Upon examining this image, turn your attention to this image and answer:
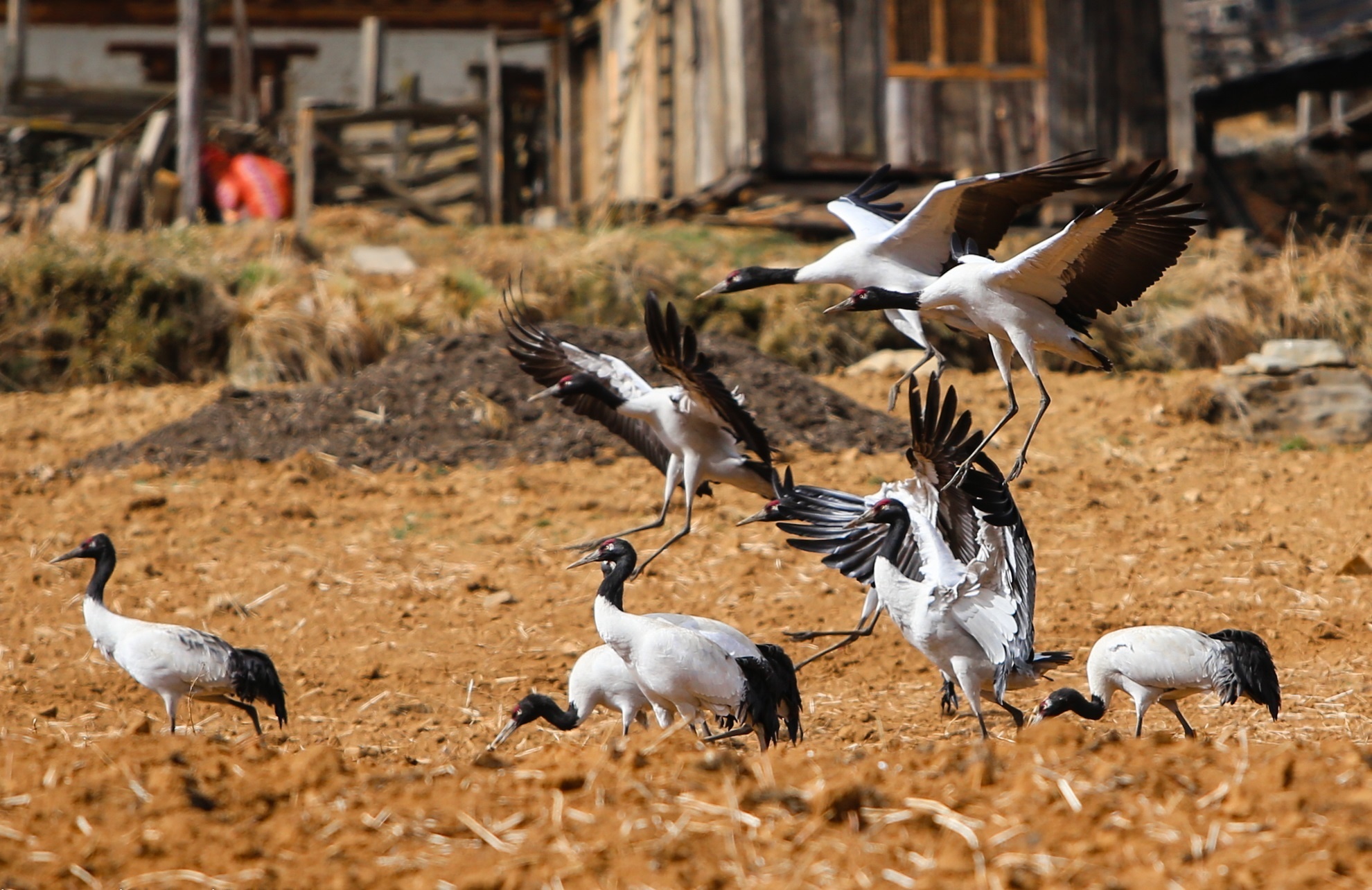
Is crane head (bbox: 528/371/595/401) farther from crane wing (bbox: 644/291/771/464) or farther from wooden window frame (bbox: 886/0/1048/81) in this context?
wooden window frame (bbox: 886/0/1048/81)

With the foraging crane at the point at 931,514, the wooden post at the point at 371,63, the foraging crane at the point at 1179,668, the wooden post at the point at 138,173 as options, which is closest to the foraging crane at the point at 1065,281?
the foraging crane at the point at 931,514

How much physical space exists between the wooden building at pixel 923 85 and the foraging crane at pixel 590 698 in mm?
8625

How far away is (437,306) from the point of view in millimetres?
11664

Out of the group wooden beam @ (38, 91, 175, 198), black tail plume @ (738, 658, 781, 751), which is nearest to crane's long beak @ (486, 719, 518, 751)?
black tail plume @ (738, 658, 781, 751)

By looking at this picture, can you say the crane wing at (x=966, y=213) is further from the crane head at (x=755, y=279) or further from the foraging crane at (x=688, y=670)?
the foraging crane at (x=688, y=670)

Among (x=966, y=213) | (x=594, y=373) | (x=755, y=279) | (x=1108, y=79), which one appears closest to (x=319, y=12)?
(x=1108, y=79)

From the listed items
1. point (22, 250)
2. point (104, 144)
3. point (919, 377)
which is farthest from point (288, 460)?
point (104, 144)

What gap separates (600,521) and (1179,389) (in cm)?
440

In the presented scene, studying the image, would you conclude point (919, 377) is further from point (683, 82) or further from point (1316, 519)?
A: point (683, 82)

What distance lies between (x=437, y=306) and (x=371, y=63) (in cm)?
714

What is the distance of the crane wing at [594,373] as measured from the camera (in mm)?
6668

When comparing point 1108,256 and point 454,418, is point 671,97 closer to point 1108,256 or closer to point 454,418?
point 454,418

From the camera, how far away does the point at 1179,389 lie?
10.5m

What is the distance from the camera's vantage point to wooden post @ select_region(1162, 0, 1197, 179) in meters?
14.4
